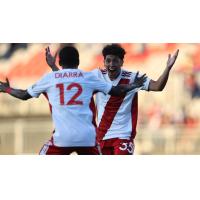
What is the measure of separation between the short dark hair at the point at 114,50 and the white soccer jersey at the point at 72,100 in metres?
0.71

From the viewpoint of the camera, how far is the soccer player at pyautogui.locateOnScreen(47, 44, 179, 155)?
22.6ft

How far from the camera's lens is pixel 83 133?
6289 mm

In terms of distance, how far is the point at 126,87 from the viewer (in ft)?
22.4

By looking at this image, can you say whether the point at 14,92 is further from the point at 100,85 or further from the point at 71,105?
the point at 100,85

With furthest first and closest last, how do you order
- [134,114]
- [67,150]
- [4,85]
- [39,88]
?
[134,114], [4,85], [39,88], [67,150]

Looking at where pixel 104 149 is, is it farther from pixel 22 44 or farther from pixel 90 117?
pixel 22 44

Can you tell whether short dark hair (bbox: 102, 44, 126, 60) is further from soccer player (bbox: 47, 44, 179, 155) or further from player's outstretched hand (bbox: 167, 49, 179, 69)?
player's outstretched hand (bbox: 167, 49, 179, 69)

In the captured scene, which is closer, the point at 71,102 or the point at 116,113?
the point at 71,102

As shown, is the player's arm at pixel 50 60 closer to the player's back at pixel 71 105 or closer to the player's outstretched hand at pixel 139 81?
the player's back at pixel 71 105

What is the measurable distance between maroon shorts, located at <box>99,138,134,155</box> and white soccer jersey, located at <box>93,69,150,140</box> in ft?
0.17

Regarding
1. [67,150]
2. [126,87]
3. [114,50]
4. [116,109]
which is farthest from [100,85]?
[114,50]

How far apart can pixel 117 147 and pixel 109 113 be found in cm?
43

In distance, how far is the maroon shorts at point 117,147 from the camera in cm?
680

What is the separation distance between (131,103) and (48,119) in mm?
967
